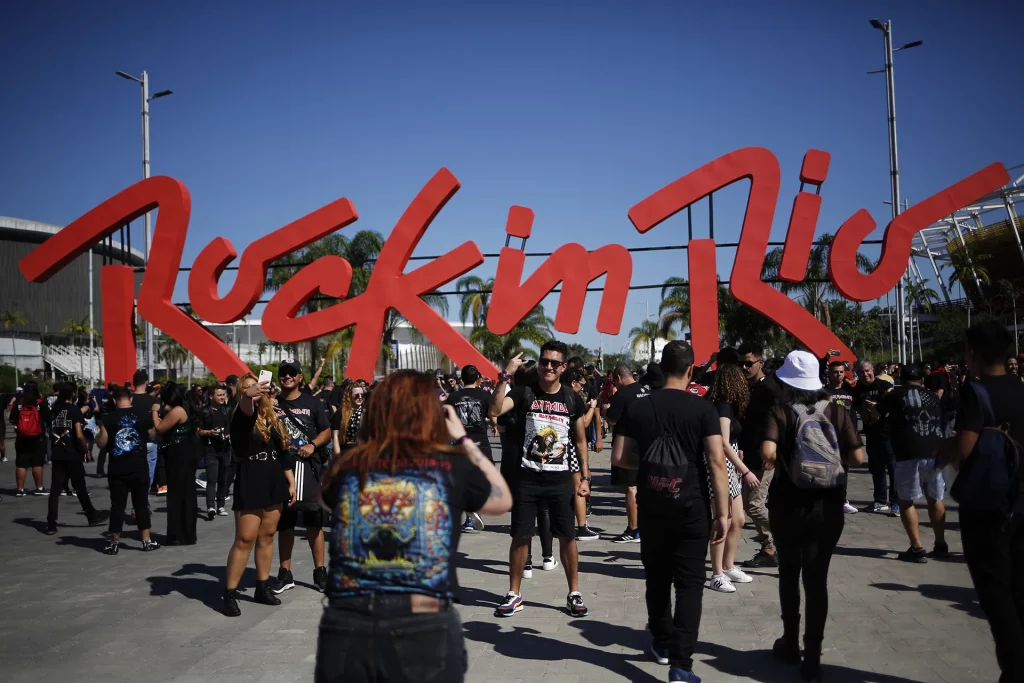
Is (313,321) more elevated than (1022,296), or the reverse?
(1022,296)

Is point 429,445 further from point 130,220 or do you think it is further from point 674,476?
point 130,220

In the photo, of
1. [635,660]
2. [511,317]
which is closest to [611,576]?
[635,660]

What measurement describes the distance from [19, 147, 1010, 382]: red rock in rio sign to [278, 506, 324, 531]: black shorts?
7.38m

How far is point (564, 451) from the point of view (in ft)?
21.3

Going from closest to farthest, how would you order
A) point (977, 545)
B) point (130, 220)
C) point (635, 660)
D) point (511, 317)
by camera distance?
point (977, 545) → point (635, 660) → point (511, 317) → point (130, 220)

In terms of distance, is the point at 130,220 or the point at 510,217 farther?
the point at 130,220

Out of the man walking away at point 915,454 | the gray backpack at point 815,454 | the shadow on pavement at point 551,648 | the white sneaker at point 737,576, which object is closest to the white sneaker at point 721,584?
the white sneaker at point 737,576

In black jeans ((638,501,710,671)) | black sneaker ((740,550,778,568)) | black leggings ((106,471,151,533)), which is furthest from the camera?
black leggings ((106,471,151,533))

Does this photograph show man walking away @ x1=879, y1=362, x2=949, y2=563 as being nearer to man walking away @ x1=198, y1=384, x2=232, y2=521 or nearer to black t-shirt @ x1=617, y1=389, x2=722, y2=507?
black t-shirt @ x1=617, y1=389, x2=722, y2=507

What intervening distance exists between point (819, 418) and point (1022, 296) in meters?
50.1

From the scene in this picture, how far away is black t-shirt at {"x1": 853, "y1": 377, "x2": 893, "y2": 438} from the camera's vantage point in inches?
399

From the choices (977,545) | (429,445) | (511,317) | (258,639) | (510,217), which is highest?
(510,217)

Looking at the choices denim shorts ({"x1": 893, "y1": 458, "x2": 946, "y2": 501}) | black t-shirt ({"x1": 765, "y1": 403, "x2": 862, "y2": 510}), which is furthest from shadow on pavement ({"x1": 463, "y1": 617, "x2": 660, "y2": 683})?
denim shorts ({"x1": 893, "y1": 458, "x2": 946, "y2": 501})

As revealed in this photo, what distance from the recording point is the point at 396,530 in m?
2.79
